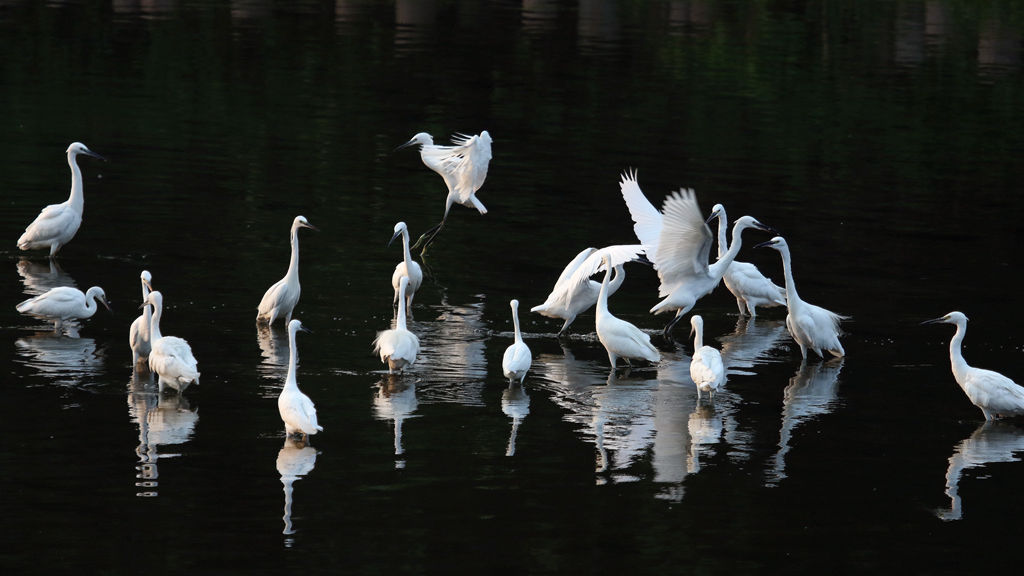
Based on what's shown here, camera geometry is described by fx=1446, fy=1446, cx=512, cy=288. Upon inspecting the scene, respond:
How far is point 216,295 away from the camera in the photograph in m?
17.7

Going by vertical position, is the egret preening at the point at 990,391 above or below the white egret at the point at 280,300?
below

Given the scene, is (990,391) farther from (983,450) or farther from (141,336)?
(141,336)

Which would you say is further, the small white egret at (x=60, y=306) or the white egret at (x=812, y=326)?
the white egret at (x=812, y=326)

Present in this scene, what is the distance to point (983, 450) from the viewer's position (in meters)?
13.2

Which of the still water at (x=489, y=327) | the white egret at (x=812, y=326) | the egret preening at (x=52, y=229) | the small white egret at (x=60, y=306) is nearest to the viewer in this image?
the still water at (x=489, y=327)

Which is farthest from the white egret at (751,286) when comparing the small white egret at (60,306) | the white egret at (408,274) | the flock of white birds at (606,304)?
the small white egret at (60,306)

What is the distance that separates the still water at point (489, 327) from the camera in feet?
35.8

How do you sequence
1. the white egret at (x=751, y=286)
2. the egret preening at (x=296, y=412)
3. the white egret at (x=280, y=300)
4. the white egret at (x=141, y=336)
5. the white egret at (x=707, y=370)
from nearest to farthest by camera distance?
the egret preening at (x=296, y=412)
the white egret at (x=707, y=370)
the white egret at (x=141, y=336)
the white egret at (x=280, y=300)
the white egret at (x=751, y=286)

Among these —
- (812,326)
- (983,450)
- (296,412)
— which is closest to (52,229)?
(296,412)

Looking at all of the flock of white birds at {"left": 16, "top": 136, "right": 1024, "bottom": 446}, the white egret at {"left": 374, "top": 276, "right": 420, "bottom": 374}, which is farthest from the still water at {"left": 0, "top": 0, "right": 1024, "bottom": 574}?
the flock of white birds at {"left": 16, "top": 136, "right": 1024, "bottom": 446}

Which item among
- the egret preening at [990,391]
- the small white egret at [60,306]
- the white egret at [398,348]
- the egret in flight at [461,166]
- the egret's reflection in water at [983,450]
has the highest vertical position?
the egret in flight at [461,166]

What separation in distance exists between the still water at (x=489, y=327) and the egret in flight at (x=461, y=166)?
0.78 meters

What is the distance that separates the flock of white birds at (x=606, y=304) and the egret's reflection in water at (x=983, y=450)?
18 centimetres

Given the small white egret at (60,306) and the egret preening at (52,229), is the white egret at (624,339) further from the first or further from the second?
the egret preening at (52,229)
